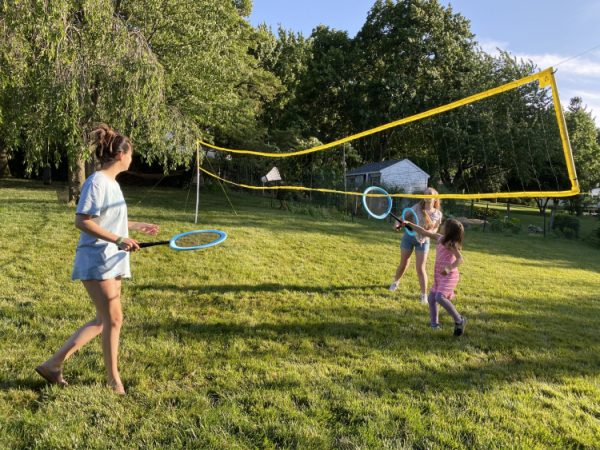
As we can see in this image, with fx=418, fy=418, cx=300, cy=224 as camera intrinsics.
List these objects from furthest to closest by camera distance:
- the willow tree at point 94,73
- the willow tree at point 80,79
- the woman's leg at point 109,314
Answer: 1. the willow tree at point 80,79
2. the willow tree at point 94,73
3. the woman's leg at point 109,314

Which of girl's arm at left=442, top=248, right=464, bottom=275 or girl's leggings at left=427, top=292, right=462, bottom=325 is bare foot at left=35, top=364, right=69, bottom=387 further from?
girl's arm at left=442, top=248, right=464, bottom=275

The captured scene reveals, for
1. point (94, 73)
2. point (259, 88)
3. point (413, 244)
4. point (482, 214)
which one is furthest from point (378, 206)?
point (482, 214)

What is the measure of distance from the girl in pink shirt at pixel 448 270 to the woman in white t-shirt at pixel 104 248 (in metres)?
3.12

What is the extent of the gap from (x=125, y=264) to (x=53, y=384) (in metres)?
1.08

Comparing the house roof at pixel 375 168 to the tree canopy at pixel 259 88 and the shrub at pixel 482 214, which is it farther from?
the shrub at pixel 482 214

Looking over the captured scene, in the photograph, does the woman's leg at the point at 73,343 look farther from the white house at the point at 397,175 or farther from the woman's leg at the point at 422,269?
the white house at the point at 397,175

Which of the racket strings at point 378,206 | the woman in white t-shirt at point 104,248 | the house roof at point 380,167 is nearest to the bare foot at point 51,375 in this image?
the woman in white t-shirt at point 104,248

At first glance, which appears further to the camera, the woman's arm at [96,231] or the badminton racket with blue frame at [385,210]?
the badminton racket with blue frame at [385,210]

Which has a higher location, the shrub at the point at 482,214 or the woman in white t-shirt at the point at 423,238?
the woman in white t-shirt at the point at 423,238

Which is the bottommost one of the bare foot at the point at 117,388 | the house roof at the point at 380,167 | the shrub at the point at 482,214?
the shrub at the point at 482,214

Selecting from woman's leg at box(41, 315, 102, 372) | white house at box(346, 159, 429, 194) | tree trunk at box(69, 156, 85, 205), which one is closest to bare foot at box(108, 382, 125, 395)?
woman's leg at box(41, 315, 102, 372)

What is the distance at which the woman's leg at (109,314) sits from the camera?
2.90 meters

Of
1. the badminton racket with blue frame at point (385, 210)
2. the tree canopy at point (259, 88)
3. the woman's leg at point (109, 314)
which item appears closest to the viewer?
the woman's leg at point (109, 314)

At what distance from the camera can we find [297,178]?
76.3 feet
